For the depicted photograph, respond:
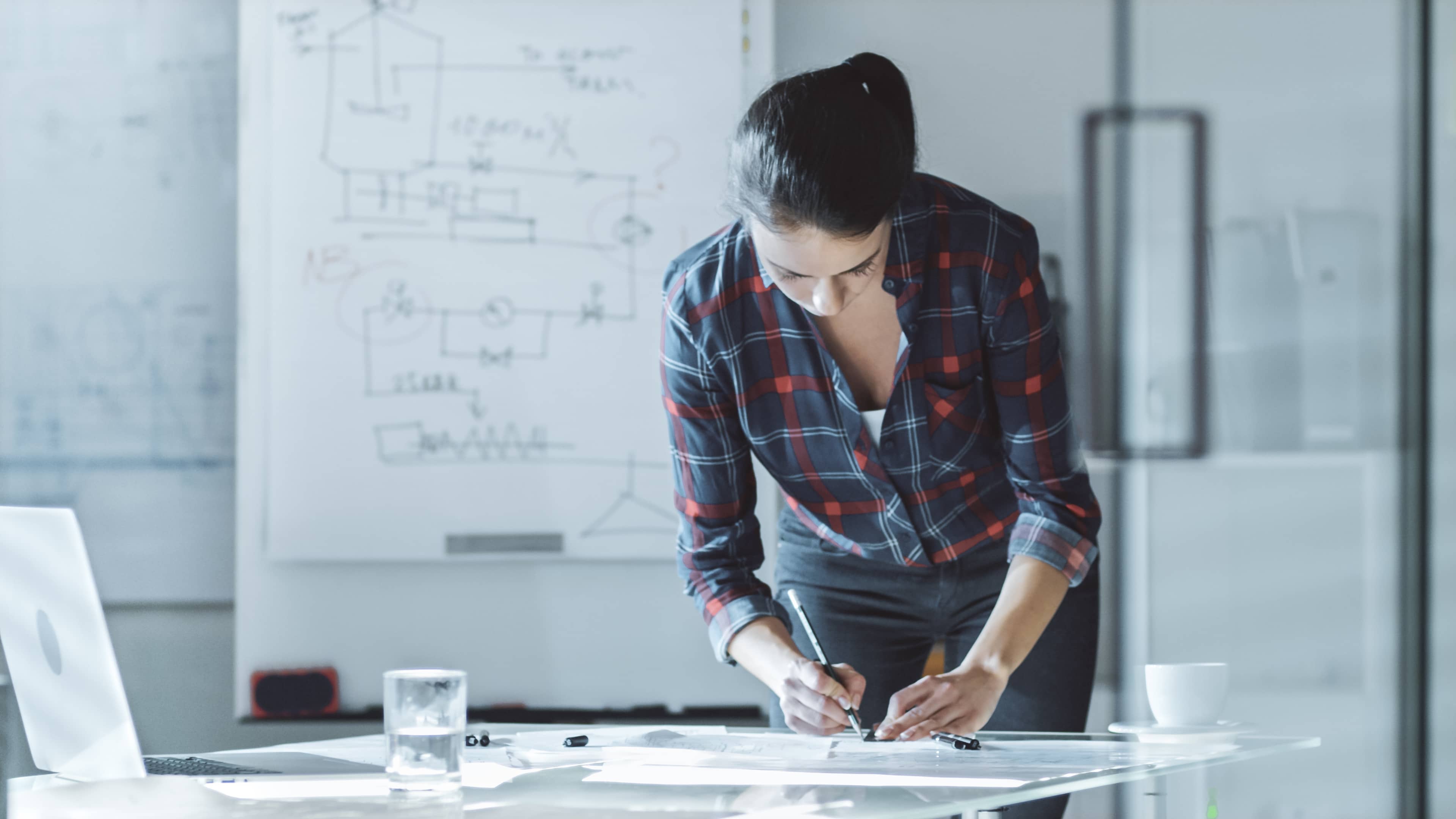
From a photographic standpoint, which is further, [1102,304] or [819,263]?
[1102,304]

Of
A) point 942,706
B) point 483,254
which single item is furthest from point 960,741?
point 483,254

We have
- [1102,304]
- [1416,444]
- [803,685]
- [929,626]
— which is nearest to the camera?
[1416,444]

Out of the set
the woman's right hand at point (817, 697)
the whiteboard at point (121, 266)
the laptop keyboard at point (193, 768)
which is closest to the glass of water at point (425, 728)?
the laptop keyboard at point (193, 768)

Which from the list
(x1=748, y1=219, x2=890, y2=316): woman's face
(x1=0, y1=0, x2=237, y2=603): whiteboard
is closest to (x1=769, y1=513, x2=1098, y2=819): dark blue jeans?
(x1=748, y1=219, x2=890, y2=316): woman's face

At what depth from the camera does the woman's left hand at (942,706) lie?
1.00m

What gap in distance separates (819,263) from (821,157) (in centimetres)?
9

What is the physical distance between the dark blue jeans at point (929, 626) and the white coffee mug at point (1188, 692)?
0.25 m

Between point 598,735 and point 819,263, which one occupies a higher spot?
point 819,263

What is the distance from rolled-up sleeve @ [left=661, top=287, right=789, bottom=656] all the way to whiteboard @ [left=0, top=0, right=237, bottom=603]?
3.96ft

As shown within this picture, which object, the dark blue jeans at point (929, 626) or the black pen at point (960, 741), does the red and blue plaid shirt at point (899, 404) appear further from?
the black pen at point (960, 741)

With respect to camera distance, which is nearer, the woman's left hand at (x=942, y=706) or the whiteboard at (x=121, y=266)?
the woman's left hand at (x=942, y=706)

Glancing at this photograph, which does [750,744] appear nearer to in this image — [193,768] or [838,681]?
[838,681]

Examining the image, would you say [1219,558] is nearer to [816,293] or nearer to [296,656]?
[816,293]

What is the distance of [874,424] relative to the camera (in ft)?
4.00
